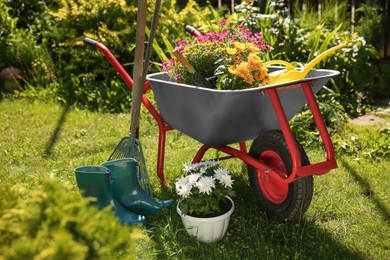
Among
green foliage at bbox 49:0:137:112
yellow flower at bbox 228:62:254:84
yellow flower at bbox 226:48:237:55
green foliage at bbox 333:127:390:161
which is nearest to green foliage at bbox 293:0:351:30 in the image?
green foliage at bbox 333:127:390:161

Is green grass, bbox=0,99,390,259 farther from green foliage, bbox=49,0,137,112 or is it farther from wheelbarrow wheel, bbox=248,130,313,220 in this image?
green foliage, bbox=49,0,137,112

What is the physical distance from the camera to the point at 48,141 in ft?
11.3

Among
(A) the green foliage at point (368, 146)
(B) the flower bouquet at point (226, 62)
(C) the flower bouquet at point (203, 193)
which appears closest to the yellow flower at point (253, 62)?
(B) the flower bouquet at point (226, 62)

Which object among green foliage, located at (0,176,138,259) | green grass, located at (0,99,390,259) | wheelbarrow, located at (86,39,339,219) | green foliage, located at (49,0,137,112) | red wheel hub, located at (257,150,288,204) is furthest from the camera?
green foliage, located at (49,0,137,112)

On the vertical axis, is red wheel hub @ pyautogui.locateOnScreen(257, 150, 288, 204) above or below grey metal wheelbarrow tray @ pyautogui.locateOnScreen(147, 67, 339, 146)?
below

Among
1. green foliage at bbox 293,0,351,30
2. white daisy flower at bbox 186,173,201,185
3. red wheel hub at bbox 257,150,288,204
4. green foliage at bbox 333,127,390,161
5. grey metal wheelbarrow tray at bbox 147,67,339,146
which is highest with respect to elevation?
green foliage at bbox 293,0,351,30

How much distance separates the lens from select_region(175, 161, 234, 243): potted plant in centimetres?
206

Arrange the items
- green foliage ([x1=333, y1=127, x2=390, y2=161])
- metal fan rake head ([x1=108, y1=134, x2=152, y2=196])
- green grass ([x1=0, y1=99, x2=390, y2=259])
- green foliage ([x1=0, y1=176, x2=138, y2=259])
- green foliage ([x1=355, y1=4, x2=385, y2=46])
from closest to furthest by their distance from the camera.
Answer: green foliage ([x1=0, y1=176, x2=138, y2=259]) → green grass ([x1=0, y1=99, x2=390, y2=259]) → metal fan rake head ([x1=108, y1=134, x2=152, y2=196]) → green foliage ([x1=333, y1=127, x2=390, y2=161]) → green foliage ([x1=355, y1=4, x2=385, y2=46])

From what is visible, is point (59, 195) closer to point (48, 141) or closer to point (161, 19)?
point (48, 141)

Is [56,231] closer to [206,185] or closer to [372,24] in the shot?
[206,185]

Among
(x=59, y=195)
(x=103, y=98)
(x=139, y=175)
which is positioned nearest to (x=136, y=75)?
(x=139, y=175)

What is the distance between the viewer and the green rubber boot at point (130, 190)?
224 cm

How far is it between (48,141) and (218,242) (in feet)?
5.98

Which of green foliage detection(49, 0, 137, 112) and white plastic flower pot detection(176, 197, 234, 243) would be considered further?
green foliage detection(49, 0, 137, 112)
